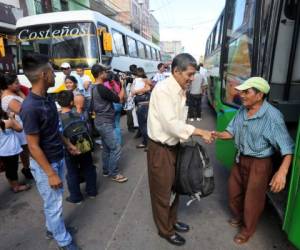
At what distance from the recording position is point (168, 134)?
2.29 m

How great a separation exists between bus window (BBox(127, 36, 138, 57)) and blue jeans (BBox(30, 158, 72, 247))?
9.87 metres

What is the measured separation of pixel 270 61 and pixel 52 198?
252 centimetres

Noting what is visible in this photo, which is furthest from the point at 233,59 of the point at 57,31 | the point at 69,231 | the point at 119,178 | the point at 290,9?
the point at 57,31

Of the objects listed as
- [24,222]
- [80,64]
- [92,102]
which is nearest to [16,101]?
[92,102]

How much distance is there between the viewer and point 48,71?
2119mm

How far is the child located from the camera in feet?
9.91

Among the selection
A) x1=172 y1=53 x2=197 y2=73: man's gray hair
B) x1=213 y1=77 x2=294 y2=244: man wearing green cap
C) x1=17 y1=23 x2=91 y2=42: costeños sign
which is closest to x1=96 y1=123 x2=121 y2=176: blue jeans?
x1=213 y1=77 x2=294 y2=244: man wearing green cap

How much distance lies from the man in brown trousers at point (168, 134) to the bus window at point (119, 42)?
7.83m

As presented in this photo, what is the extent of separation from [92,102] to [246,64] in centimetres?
219

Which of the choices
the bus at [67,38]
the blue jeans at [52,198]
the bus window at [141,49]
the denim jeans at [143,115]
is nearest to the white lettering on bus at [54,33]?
the bus at [67,38]

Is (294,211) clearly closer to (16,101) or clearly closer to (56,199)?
(56,199)

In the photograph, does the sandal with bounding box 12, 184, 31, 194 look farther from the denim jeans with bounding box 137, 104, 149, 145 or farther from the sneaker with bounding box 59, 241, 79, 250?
the denim jeans with bounding box 137, 104, 149, 145

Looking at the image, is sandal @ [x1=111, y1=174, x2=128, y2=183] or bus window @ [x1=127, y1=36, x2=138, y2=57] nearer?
sandal @ [x1=111, y1=174, x2=128, y2=183]

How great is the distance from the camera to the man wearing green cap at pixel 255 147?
7.10 ft
